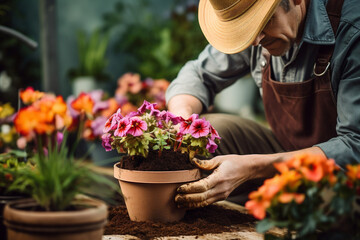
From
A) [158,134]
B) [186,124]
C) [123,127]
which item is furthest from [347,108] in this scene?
[123,127]

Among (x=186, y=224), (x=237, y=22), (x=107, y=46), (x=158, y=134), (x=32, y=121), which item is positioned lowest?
(x=186, y=224)

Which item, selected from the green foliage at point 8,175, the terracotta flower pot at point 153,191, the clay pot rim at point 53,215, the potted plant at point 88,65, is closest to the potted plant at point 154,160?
the terracotta flower pot at point 153,191

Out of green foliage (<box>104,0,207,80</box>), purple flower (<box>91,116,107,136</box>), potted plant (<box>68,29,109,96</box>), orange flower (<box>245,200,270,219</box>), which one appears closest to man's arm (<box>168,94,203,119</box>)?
orange flower (<box>245,200,270,219</box>)

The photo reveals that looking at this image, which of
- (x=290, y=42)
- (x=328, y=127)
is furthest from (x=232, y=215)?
(x=290, y=42)

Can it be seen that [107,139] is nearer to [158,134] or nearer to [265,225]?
[158,134]

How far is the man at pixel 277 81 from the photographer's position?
1695mm

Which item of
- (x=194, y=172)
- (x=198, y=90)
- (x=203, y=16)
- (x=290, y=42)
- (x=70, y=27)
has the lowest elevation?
(x=194, y=172)

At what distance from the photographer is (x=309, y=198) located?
1096 mm

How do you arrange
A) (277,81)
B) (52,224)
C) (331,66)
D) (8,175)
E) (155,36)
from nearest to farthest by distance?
(52,224) → (8,175) → (331,66) → (277,81) → (155,36)

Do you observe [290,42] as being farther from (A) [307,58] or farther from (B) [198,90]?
(B) [198,90]

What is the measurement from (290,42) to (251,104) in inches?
124

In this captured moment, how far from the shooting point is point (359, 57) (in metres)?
1.75

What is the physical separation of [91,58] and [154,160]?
344 cm

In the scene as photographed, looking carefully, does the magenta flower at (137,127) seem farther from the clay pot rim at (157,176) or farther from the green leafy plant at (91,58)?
the green leafy plant at (91,58)
